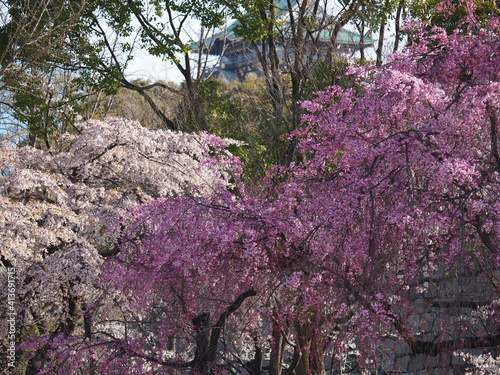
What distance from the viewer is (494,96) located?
11.9 feet

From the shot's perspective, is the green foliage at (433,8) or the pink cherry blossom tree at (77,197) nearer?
the pink cherry blossom tree at (77,197)

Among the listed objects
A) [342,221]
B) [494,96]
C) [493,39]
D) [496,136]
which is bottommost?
[342,221]

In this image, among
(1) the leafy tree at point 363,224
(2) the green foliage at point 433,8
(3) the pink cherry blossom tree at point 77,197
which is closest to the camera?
(1) the leafy tree at point 363,224

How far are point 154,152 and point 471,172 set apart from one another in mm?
5433

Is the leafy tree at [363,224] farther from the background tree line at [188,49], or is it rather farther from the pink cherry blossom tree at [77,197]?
the background tree line at [188,49]

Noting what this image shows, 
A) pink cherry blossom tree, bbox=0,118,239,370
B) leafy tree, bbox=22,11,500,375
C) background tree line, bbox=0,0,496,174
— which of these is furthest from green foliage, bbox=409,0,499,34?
leafy tree, bbox=22,11,500,375

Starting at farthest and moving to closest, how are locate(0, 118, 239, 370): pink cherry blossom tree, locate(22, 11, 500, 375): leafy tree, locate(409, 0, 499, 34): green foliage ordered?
locate(409, 0, 499, 34): green foliage, locate(0, 118, 239, 370): pink cherry blossom tree, locate(22, 11, 500, 375): leafy tree

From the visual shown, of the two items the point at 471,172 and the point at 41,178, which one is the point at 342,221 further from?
the point at 41,178

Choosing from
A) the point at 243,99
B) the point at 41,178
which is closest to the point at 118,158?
the point at 41,178

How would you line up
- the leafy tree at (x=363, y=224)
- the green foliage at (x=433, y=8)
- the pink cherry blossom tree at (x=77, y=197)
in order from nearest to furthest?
the leafy tree at (x=363, y=224)
the pink cherry blossom tree at (x=77, y=197)
the green foliage at (x=433, y=8)

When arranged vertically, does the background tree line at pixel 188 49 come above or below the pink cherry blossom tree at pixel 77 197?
above

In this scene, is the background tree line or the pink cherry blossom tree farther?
the background tree line

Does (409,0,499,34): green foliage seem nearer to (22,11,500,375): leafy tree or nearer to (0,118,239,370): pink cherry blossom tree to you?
(0,118,239,370): pink cherry blossom tree

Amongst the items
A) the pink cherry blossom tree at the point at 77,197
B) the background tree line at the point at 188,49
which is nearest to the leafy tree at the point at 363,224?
the pink cherry blossom tree at the point at 77,197
